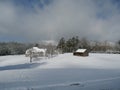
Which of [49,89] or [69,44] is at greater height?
[69,44]

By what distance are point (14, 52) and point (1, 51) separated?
7839 mm

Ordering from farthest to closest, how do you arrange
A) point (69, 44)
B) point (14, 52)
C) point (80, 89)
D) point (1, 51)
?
point (69, 44), point (14, 52), point (1, 51), point (80, 89)

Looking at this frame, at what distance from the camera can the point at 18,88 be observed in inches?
549

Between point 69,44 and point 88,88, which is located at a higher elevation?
point 69,44

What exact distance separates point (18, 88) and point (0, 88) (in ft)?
4.62

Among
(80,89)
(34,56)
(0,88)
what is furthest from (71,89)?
(34,56)

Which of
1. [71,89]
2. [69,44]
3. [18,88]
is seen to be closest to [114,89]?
[71,89]

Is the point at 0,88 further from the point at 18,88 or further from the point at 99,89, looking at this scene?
the point at 99,89

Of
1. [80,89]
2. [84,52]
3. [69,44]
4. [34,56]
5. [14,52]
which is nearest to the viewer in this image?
[80,89]

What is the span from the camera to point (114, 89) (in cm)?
1227

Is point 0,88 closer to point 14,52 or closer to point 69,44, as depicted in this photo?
point 14,52

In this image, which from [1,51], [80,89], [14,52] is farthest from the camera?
[14,52]

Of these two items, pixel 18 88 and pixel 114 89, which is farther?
pixel 18 88

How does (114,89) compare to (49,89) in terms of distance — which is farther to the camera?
(49,89)
